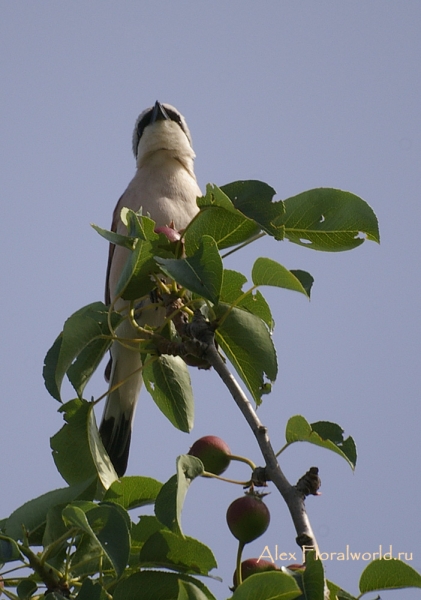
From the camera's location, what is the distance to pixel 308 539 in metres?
1.53

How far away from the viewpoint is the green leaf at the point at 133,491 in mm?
1961

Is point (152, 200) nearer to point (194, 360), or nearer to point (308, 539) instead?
point (194, 360)

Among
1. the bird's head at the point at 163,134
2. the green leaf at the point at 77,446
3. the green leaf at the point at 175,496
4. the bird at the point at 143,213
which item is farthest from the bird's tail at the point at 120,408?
the green leaf at the point at 175,496

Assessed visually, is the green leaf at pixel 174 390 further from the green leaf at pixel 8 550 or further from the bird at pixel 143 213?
the bird at pixel 143 213

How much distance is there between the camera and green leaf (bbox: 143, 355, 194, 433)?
2.38 m

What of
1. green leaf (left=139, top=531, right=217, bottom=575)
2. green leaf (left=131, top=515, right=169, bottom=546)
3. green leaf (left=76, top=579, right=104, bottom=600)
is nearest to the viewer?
green leaf (left=76, top=579, right=104, bottom=600)

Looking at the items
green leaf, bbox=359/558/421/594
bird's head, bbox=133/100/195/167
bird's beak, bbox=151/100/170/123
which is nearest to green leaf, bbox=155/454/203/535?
green leaf, bbox=359/558/421/594

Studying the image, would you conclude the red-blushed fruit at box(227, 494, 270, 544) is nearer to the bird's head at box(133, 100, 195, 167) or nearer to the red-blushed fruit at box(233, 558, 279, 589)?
the red-blushed fruit at box(233, 558, 279, 589)

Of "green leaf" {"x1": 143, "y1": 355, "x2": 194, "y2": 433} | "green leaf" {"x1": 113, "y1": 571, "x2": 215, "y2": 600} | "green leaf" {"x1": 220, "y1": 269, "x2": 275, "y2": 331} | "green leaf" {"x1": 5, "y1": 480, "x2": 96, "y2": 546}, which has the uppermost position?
"green leaf" {"x1": 220, "y1": 269, "x2": 275, "y2": 331}

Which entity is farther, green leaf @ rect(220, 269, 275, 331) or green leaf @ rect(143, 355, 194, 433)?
green leaf @ rect(143, 355, 194, 433)

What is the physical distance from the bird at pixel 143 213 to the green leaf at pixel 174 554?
6.73 ft

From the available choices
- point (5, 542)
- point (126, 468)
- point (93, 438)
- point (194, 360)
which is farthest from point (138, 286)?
point (126, 468)

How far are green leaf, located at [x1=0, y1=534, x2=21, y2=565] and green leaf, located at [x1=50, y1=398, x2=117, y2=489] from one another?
0.43 metres

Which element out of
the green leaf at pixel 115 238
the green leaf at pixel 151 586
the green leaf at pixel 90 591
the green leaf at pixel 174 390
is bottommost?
the green leaf at pixel 151 586
